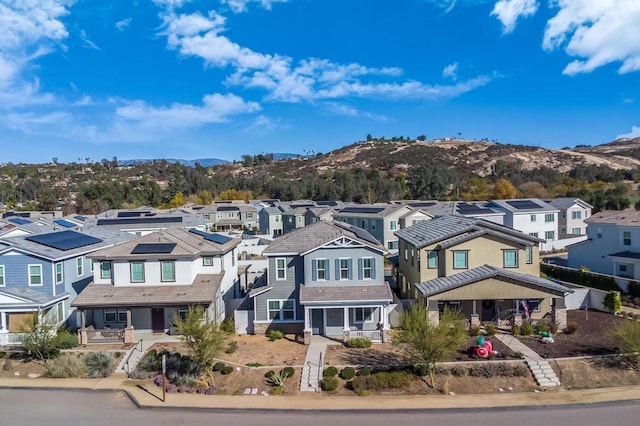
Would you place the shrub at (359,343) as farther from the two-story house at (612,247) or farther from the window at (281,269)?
the two-story house at (612,247)

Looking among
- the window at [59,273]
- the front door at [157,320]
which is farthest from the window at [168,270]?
the window at [59,273]

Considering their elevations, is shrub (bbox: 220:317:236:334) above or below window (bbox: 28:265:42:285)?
below

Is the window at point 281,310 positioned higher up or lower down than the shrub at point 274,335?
higher up

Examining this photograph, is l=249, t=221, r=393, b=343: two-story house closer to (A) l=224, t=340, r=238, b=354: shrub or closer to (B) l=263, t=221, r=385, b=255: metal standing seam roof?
(B) l=263, t=221, r=385, b=255: metal standing seam roof

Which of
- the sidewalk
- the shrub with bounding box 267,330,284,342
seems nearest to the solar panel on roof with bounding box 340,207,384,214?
the shrub with bounding box 267,330,284,342

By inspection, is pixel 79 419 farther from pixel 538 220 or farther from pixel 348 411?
pixel 538 220

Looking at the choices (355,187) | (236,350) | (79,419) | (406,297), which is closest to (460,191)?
(355,187)

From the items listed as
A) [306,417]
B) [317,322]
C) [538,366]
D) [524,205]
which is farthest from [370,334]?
[524,205]
